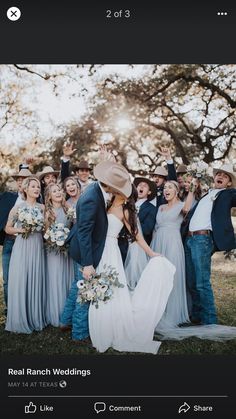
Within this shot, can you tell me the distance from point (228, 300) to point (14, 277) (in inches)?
150

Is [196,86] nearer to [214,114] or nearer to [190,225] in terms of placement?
[214,114]

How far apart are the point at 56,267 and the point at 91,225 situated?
1436 millimetres

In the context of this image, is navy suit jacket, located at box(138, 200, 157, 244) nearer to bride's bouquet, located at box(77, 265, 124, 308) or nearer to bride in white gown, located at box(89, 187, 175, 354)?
bride in white gown, located at box(89, 187, 175, 354)

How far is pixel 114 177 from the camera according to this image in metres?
4.48

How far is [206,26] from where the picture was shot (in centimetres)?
299

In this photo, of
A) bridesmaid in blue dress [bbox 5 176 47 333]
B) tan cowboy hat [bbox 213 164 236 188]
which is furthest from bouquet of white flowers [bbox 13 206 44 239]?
tan cowboy hat [bbox 213 164 236 188]

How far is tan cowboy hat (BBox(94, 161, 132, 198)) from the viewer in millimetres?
4484

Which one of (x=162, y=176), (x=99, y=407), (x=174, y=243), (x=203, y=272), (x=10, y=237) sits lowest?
(x=99, y=407)

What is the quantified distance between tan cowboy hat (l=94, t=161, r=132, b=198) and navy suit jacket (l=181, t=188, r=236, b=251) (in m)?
1.68

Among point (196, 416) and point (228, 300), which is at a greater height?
point (228, 300)

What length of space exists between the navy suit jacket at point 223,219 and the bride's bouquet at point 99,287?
183 centimetres

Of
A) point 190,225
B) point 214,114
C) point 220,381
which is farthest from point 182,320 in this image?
point 214,114

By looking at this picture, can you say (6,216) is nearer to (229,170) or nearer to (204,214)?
(204,214)

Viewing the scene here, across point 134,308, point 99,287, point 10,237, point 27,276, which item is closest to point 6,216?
point 10,237
